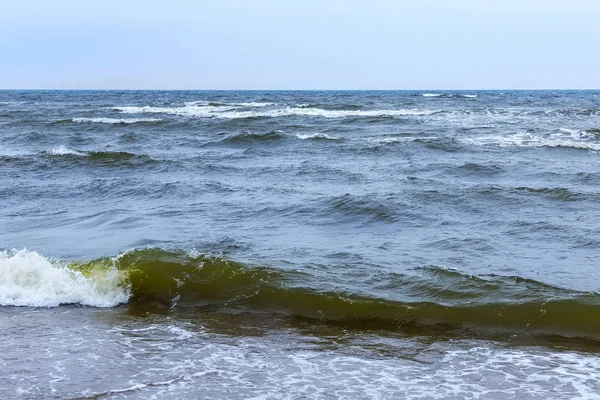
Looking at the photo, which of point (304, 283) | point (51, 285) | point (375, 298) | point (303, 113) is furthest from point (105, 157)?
point (303, 113)

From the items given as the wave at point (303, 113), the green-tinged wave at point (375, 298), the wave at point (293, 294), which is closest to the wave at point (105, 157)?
the wave at point (293, 294)

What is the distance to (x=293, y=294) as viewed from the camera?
7598 millimetres

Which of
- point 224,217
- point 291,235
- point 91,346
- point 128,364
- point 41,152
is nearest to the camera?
point 128,364

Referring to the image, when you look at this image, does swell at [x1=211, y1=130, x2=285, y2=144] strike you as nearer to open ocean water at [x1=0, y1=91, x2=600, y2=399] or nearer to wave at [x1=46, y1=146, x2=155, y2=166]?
wave at [x1=46, y1=146, x2=155, y2=166]

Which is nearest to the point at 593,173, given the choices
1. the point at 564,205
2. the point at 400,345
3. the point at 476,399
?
the point at 564,205

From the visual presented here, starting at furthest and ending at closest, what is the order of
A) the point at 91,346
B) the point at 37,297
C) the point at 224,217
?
the point at 224,217 → the point at 37,297 → the point at 91,346

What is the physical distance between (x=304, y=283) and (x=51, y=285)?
262 centimetres

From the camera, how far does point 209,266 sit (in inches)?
328

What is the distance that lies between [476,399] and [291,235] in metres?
5.13

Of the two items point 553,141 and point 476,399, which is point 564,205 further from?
point 553,141

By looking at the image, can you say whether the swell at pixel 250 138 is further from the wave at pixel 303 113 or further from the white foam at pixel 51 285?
the white foam at pixel 51 285

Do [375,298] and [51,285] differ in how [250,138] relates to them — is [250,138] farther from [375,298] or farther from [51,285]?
[375,298]

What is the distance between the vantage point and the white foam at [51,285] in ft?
24.8

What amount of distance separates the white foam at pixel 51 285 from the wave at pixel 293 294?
10 mm
